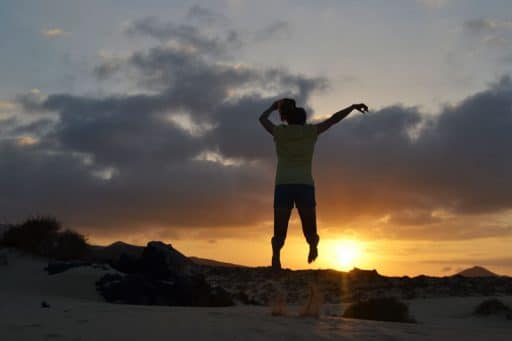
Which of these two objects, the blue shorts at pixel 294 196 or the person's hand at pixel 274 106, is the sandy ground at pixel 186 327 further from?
the person's hand at pixel 274 106

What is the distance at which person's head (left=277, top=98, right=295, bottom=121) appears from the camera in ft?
23.7

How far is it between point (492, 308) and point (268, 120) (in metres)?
9.37

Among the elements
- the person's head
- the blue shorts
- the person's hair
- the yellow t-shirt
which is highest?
the person's head

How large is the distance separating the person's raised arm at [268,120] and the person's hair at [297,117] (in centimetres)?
22

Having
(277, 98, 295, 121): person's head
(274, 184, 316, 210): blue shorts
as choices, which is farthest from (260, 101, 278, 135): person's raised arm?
(274, 184, 316, 210): blue shorts

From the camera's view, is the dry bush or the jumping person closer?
the jumping person

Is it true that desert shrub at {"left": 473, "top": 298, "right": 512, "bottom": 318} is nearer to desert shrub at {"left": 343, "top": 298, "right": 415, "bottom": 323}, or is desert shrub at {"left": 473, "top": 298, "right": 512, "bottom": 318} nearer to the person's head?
desert shrub at {"left": 343, "top": 298, "right": 415, "bottom": 323}

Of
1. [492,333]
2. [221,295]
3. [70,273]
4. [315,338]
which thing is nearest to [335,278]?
[221,295]

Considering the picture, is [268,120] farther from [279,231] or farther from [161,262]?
[161,262]

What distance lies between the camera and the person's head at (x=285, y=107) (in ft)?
23.7

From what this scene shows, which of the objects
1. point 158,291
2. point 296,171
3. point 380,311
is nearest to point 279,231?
point 296,171

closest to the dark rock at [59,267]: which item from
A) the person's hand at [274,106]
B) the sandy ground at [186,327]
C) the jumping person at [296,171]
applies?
the sandy ground at [186,327]

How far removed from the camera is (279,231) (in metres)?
7.14

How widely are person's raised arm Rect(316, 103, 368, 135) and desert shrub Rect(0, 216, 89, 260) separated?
11.2 m
